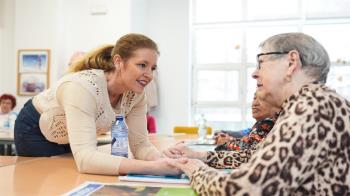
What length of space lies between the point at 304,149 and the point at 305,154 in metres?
0.01

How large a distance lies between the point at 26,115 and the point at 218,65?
4.40m

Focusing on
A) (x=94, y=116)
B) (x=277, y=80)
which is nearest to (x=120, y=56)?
(x=94, y=116)

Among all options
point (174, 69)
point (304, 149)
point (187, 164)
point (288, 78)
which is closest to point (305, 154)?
point (304, 149)

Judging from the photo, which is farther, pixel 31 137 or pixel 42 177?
pixel 31 137

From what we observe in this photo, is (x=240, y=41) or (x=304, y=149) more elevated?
(x=240, y=41)

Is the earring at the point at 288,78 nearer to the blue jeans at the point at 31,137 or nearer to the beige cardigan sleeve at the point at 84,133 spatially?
the beige cardigan sleeve at the point at 84,133

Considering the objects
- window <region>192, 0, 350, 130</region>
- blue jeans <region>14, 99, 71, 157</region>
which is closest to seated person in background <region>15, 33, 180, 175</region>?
blue jeans <region>14, 99, 71, 157</region>

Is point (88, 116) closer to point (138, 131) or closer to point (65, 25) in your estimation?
point (138, 131)

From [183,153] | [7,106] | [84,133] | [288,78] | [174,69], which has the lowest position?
[7,106]

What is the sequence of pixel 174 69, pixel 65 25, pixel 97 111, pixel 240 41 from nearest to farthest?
1. pixel 97 111
2. pixel 65 25
3. pixel 174 69
4. pixel 240 41

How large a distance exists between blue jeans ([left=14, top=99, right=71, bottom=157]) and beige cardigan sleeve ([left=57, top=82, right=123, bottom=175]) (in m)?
0.40

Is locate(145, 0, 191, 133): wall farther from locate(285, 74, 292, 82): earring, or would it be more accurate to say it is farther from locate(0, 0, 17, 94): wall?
locate(285, 74, 292, 82): earring

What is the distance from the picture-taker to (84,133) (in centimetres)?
146

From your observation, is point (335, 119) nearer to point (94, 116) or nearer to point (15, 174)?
point (94, 116)
